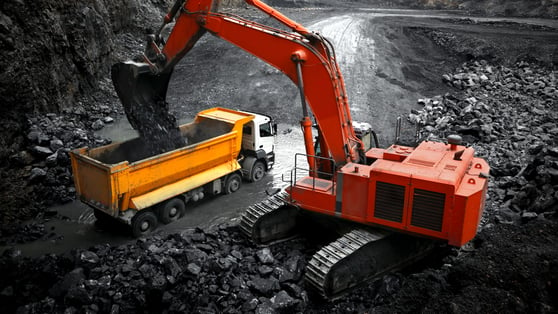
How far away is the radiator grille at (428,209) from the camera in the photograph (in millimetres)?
7551

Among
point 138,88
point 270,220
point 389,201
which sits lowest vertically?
point 270,220

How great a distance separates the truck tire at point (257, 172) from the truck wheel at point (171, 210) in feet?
8.37

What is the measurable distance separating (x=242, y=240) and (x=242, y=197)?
3.09m

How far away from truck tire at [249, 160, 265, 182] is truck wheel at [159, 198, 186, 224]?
2552 mm

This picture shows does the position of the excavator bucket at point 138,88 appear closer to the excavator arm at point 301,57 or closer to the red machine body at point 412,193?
the excavator arm at point 301,57

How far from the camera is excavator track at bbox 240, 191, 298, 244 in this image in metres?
9.31

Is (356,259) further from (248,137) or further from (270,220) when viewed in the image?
(248,137)

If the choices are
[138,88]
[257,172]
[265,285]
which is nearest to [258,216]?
[265,285]

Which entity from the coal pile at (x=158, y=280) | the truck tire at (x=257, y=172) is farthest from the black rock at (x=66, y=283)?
the truck tire at (x=257, y=172)

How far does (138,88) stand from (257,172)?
4323mm

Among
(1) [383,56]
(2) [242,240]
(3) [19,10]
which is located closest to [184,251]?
(2) [242,240]

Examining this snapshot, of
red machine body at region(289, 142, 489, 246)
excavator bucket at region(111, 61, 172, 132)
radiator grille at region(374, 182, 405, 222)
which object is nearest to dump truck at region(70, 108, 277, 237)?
excavator bucket at region(111, 61, 172, 132)

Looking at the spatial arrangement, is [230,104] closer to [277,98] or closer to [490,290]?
[277,98]

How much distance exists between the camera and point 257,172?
44.3ft
